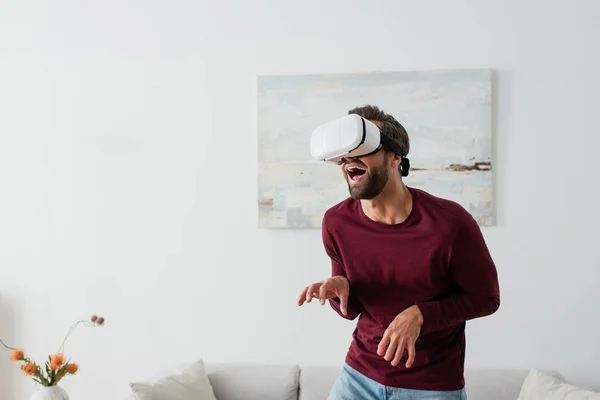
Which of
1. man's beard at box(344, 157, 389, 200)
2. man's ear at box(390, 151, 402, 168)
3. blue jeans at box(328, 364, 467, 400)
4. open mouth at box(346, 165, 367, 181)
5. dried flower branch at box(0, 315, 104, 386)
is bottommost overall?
dried flower branch at box(0, 315, 104, 386)

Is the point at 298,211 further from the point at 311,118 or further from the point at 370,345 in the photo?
the point at 370,345

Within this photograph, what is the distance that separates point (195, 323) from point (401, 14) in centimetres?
166

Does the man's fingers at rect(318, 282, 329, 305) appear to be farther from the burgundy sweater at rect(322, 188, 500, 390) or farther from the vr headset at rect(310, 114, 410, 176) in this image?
the vr headset at rect(310, 114, 410, 176)

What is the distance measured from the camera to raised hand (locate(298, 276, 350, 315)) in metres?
1.68

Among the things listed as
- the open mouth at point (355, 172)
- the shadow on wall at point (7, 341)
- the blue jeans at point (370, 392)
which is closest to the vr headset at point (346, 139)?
the open mouth at point (355, 172)

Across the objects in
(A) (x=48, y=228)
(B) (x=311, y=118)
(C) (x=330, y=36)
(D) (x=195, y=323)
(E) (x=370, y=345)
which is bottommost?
(D) (x=195, y=323)

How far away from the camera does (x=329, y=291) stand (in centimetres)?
173

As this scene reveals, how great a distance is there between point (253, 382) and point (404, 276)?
153cm

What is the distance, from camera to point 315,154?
1.72m

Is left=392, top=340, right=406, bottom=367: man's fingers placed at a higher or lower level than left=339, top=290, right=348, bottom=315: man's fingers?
lower

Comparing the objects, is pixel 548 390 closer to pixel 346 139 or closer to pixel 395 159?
pixel 395 159

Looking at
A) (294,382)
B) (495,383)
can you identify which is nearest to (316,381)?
(294,382)

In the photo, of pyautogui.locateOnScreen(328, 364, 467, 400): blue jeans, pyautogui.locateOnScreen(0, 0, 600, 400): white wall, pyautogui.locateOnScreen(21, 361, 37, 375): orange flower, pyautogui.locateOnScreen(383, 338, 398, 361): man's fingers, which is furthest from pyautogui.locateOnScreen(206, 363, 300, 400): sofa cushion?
pyautogui.locateOnScreen(383, 338, 398, 361): man's fingers

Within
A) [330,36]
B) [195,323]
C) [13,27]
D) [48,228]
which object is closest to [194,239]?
[195,323]
